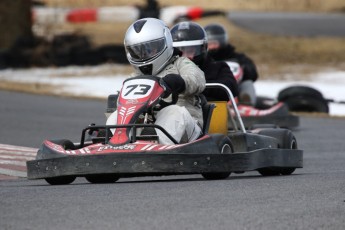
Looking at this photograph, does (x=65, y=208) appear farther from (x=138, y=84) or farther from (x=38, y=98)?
(x=38, y=98)

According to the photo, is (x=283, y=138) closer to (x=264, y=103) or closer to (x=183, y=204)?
(x=183, y=204)

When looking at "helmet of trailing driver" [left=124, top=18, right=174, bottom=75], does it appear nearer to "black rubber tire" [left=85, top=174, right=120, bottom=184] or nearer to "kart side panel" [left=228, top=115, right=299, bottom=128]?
"black rubber tire" [left=85, top=174, right=120, bottom=184]

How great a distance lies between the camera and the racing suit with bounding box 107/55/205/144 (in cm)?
853

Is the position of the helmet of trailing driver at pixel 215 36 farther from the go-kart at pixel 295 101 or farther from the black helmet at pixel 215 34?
the go-kart at pixel 295 101

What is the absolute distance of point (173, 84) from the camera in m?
8.72

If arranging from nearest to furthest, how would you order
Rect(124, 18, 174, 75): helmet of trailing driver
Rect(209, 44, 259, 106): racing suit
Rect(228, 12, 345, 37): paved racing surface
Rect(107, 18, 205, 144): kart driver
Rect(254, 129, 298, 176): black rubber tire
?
Rect(107, 18, 205, 144): kart driver, Rect(124, 18, 174, 75): helmet of trailing driver, Rect(254, 129, 298, 176): black rubber tire, Rect(209, 44, 259, 106): racing suit, Rect(228, 12, 345, 37): paved racing surface

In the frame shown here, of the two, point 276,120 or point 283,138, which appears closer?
point 283,138

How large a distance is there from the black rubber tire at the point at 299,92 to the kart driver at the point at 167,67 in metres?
8.74

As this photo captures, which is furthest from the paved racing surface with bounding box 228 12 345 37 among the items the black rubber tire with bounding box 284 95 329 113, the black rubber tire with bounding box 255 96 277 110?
the black rubber tire with bounding box 255 96 277 110

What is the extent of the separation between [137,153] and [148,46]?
120 centimetres

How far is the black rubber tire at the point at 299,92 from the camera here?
17.8 meters

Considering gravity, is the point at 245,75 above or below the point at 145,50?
below

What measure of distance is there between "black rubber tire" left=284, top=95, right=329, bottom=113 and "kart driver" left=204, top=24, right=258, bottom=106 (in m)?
2.29

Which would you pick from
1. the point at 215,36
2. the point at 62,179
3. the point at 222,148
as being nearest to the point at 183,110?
the point at 222,148
